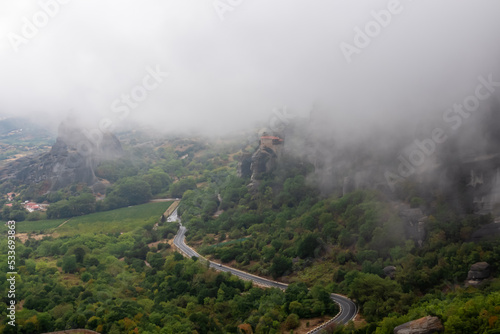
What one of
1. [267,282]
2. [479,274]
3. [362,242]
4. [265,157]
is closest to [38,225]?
[265,157]

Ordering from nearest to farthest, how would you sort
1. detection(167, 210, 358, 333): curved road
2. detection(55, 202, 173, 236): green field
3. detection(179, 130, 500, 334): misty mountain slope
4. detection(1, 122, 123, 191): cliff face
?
detection(179, 130, 500, 334): misty mountain slope
detection(167, 210, 358, 333): curved road
detection(55, 202, 173, 236): green field
detection(1, 122, 123, 191): cliff face

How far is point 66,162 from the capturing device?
123 metres

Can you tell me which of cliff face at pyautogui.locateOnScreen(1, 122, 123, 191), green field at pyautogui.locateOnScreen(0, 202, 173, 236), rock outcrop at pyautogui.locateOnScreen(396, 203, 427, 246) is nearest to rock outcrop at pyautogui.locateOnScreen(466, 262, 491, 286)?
rock outcrop at pyautogui.locateOnScreen(396, 203, 427, 246)

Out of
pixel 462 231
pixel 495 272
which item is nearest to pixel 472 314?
pixel 495 272

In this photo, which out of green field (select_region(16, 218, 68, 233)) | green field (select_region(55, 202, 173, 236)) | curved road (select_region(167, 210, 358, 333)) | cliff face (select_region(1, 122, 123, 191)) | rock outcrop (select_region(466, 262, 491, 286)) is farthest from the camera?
cliff face (select_region(1, 122, 123, 191))

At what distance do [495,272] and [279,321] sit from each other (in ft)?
63.7

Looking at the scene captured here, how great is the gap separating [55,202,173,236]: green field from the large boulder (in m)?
64.5

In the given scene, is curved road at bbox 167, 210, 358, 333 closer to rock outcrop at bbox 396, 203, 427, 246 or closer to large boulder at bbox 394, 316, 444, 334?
large boulder at bbox 394, 316, 444, 334

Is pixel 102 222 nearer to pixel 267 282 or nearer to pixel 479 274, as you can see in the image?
A: pixel 267 282

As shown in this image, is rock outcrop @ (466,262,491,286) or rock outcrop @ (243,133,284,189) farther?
rock outcrop @ (243,133,284,189)

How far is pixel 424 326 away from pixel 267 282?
85.4 feet

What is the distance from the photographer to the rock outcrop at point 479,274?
40119 millimetres

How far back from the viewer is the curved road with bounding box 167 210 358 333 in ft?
138

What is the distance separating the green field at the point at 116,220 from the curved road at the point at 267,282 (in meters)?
7.87
